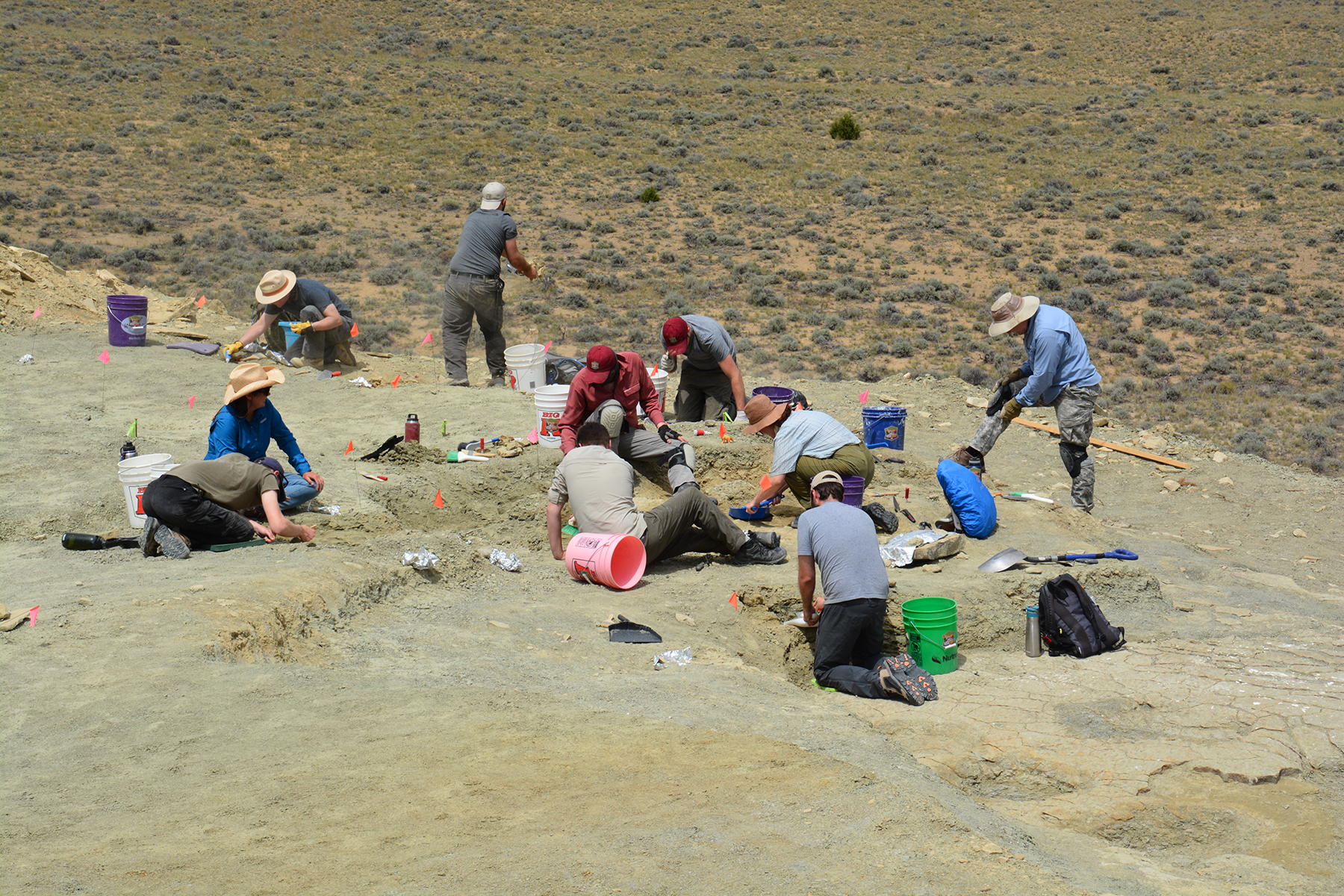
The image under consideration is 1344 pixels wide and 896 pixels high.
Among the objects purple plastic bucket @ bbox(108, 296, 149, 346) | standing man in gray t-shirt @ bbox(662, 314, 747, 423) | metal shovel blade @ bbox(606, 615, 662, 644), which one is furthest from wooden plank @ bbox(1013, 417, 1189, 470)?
purple plastic bucket @ bbox(108, 296, 149, 346)

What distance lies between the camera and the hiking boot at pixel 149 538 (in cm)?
713

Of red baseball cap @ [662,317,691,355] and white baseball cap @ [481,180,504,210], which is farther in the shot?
white baseball cap @ [481,180,504,210]

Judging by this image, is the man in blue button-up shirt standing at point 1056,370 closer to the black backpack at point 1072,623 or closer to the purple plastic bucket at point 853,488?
the purple plastic bucket at point 853,488

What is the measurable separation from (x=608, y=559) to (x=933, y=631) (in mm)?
2219

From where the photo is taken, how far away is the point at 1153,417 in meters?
16.6

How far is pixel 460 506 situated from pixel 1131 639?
536 centimetres

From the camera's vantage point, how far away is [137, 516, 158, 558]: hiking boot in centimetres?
713

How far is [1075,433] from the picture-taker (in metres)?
9.16

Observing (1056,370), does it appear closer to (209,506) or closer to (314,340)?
(209,506)

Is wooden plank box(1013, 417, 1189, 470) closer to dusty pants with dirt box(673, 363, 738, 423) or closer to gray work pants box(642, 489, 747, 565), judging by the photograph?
dusty pants with dirt box(673, 363, 738, 423)

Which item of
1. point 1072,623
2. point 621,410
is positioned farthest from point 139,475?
point 1072,623

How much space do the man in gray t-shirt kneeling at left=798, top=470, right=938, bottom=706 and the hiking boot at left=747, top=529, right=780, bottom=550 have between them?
5.29 feet

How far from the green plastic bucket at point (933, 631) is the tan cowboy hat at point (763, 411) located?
216 centimetres

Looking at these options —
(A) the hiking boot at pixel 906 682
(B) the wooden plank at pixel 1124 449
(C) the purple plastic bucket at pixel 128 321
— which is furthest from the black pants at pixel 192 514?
(B) the wooden plank at pixel 1124 449
